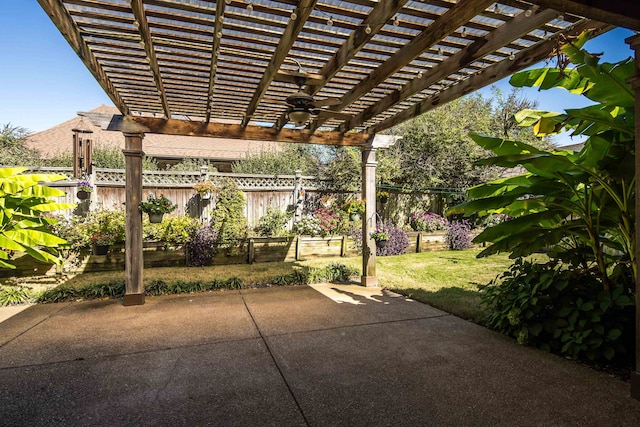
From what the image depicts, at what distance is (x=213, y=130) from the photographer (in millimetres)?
4895

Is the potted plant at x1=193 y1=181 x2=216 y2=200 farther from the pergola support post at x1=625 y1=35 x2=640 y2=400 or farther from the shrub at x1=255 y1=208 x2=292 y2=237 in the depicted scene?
the pergola support post at x1=625 y1=35 x2=640 y2=400

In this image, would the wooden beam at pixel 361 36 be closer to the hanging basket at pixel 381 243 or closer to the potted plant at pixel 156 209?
the hanging basket at pixel 381 243

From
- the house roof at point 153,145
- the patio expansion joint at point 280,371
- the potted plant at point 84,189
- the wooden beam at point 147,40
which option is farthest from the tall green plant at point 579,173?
the house roof at point 153,145

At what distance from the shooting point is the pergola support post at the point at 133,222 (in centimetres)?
460

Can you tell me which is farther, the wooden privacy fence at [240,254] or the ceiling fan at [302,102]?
the wooden privacy fence at [240,254]

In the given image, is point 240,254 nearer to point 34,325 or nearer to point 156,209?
point 156,209

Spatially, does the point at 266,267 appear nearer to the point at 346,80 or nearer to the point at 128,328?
the point at 128,328

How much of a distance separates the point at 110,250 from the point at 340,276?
4.67 meters

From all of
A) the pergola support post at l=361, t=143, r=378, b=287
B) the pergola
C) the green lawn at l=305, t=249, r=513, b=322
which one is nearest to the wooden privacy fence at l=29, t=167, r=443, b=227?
the green lawn at l=305, t=249, r=513, b=322

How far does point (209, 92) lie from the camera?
392 centimetres

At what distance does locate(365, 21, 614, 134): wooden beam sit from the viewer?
2563 millimetres

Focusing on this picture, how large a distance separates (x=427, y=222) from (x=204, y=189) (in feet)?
21.2

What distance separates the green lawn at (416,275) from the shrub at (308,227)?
840 millimetres

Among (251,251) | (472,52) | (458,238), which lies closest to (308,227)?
(251,251)
